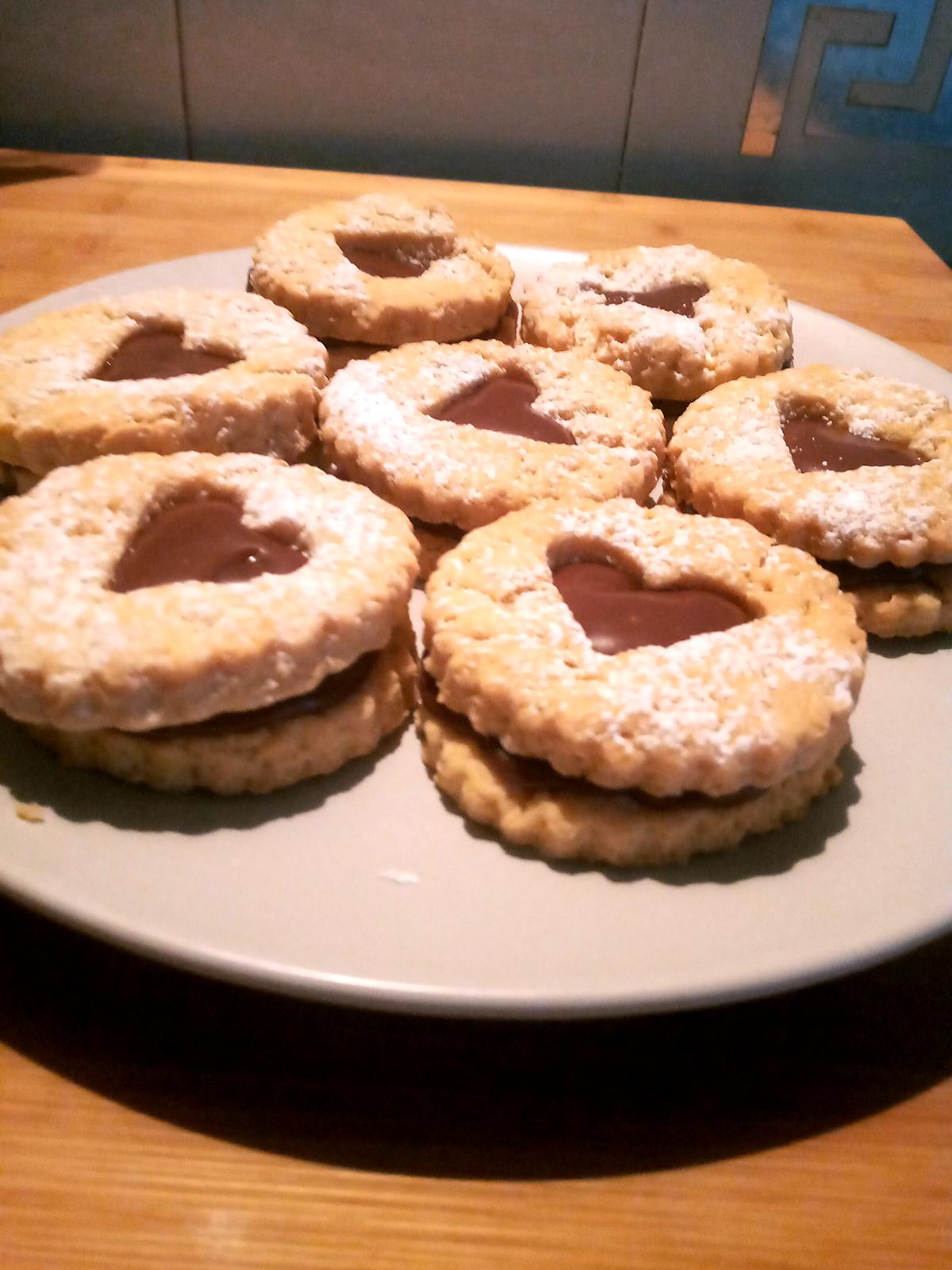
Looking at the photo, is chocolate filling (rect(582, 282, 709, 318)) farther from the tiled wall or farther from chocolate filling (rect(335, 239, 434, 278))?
the tiled wall

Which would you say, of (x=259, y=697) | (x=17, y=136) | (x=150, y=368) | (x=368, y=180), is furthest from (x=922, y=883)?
(x=17, y=136)

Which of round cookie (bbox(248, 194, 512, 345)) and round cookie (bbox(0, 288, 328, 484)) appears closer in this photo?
round cookie (bbox(0, 288, 328, 484))

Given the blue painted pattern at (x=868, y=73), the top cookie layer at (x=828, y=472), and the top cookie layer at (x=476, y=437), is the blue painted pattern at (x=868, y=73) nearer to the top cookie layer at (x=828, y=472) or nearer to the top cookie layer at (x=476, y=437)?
the top cookie layer at (x=828, y=472)

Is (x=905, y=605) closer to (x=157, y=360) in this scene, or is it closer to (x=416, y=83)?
(x=157, y=360)

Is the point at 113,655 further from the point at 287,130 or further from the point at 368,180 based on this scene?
the point at 287,130

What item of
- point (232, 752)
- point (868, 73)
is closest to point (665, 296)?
point (232, 752)

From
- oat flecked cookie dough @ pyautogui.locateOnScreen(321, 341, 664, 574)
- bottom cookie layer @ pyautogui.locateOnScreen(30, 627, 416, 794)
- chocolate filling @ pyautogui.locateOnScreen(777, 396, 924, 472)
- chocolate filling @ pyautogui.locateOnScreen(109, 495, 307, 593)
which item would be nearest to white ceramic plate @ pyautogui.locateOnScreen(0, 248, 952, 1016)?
bottom cookie layer @ pyautogui.locateOnScreen(30, 627, 416, 794)
